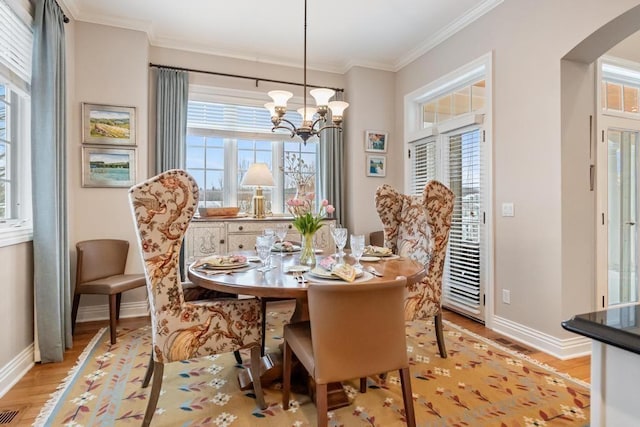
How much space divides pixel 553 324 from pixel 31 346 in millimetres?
3776

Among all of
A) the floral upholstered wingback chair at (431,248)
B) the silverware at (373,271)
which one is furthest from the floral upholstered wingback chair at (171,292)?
the floral upholstered wingback chair at (431,248)

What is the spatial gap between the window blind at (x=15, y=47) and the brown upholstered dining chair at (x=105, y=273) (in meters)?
1.37

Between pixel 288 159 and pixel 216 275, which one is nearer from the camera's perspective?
pixel 216 275

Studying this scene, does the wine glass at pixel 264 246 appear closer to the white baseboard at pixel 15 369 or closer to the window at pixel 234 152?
the white baseboard at pixel 15 369

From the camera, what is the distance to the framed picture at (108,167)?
10.9 ft

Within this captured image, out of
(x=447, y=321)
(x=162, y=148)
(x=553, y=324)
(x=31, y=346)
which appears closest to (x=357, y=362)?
(x=553, y=324)

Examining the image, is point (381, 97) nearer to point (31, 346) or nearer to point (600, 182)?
point (600, 182)

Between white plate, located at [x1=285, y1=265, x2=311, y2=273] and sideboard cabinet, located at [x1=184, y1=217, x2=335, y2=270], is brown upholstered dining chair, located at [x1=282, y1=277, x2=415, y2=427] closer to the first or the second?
white plate, located at [x1=285, y1=265, x2=311, y2=273]

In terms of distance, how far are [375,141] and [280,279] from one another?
10.3 feet

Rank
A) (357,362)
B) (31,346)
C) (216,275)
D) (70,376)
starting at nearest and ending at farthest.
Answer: (357,362) → (216,275) → (70,376) → (31,346)

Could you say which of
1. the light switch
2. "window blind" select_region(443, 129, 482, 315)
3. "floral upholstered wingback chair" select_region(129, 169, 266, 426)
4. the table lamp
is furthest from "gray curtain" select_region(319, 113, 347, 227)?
"floral upholstered wingback chair" select_region(129, 169, 266, 426)

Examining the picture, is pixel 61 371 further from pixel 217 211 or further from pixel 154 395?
pixel 217 211

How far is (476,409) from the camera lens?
72.3 inches

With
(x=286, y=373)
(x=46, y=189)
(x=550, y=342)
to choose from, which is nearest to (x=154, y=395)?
(x=286, y=373)
